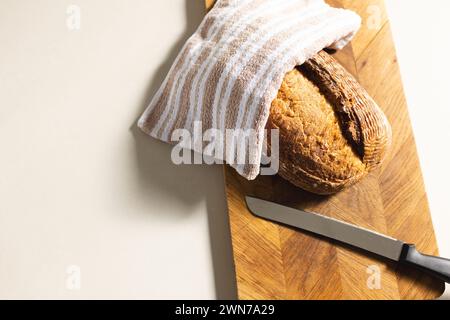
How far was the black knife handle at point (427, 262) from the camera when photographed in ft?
2.99

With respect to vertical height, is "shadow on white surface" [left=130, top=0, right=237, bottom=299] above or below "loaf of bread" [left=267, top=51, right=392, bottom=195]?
below

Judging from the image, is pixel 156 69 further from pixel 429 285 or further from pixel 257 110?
pixel 429 285

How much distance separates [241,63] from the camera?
0.93 meters

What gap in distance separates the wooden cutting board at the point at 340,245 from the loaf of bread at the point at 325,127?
0.29 ft

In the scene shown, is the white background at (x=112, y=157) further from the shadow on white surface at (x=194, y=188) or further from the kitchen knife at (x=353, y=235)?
the kitchen knife at (x=353, y=235)

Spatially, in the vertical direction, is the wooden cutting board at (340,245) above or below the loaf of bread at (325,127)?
below

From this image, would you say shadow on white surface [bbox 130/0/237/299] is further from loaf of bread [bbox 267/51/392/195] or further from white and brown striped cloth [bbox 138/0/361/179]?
loaf of bread [bbox 267/51/392/195]

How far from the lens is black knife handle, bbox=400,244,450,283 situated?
91cm

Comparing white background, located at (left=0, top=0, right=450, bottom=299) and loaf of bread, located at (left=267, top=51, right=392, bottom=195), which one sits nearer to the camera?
loaf of bread, located at (left=267, top=51, right=392, bottom=195)

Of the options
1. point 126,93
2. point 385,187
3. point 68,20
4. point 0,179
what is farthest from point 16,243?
point 385,187

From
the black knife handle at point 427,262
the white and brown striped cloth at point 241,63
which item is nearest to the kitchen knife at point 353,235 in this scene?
the black knife handle at point 427,262

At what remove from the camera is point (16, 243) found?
1.03 m

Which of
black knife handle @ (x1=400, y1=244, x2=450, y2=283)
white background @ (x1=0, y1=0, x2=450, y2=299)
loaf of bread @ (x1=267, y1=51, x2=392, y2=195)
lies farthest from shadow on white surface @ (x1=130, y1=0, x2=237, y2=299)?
black knife handle @ (x1=400, y1=244, x2=450, y2=283)

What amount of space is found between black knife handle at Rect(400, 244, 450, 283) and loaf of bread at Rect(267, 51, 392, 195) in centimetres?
17
